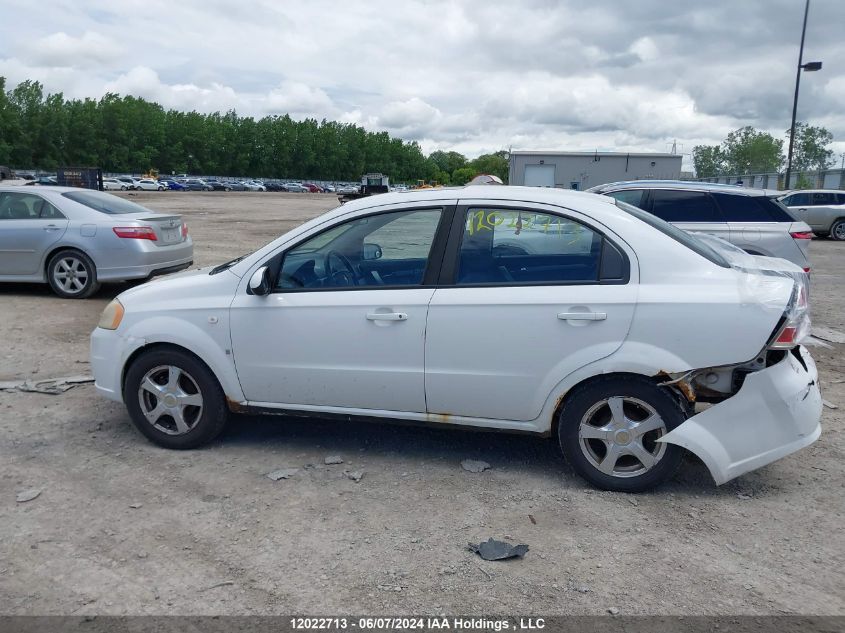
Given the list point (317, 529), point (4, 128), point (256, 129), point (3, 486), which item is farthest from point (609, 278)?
point (256, 129)

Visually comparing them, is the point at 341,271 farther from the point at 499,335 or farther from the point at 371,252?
the point at 499,335

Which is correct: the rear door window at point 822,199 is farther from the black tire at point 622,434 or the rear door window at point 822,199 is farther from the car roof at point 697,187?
the black tire at point 622,434

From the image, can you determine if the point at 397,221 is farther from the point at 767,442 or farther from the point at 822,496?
the point at 822,496

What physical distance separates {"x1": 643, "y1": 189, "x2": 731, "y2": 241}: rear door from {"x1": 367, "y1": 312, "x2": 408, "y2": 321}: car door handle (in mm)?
6134

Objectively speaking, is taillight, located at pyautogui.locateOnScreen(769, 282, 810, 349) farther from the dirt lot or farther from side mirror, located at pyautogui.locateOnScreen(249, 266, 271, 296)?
side mirror, located at pyautogui.locateOnScreen(249, 266, 271, 296)

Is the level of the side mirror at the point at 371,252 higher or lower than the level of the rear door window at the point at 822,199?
lower

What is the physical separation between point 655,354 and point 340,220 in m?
1.98

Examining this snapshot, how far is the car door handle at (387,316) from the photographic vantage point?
406cm

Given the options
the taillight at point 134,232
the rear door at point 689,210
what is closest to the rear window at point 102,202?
the taillight at point 134,232

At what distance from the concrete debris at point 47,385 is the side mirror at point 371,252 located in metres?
2.97

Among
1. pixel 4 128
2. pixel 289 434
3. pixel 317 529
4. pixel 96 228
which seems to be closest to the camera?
pixel 317 529

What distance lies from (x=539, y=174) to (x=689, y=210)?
19.5 metres

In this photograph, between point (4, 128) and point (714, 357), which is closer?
point (714, 357)

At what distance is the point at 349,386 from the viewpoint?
13.9ft
